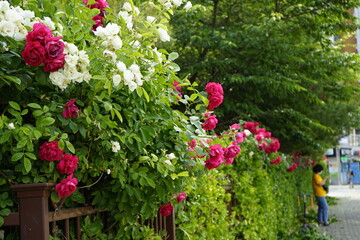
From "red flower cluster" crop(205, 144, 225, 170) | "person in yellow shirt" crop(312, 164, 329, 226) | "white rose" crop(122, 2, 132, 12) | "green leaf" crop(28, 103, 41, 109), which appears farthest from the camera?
"person in yellow shirt" crop(312, 164, 329, 226)

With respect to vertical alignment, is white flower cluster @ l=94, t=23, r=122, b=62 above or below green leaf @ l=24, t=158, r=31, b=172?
above

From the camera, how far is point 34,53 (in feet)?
7.50

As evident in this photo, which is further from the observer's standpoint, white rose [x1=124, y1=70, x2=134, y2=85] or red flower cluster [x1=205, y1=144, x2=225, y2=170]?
red flower cluster [x1=205, y1=144, x2=225, y2=170]

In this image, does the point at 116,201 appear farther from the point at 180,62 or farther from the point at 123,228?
the point at 180,62

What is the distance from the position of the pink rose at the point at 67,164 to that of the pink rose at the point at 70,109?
0.18m

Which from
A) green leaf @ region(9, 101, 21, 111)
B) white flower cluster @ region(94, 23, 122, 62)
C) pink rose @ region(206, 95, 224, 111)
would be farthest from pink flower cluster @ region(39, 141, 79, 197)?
pink rose @ region(206, 95, 224, 111)

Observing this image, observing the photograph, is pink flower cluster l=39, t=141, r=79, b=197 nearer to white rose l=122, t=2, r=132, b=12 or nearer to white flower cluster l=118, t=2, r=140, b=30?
white flower cluster l=118, t=2, r=140, b=30

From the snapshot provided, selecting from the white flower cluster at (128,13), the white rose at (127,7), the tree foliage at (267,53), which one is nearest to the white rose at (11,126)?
the white flower cluster at (128,13)

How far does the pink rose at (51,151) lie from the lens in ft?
8.30

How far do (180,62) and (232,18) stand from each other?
2306mm

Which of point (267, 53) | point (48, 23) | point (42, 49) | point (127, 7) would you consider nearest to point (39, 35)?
point (42, 49)

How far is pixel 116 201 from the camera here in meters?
3.10

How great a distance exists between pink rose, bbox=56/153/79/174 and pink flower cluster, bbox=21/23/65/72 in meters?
0.47

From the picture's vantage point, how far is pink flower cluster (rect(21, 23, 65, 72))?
229 centimetres
